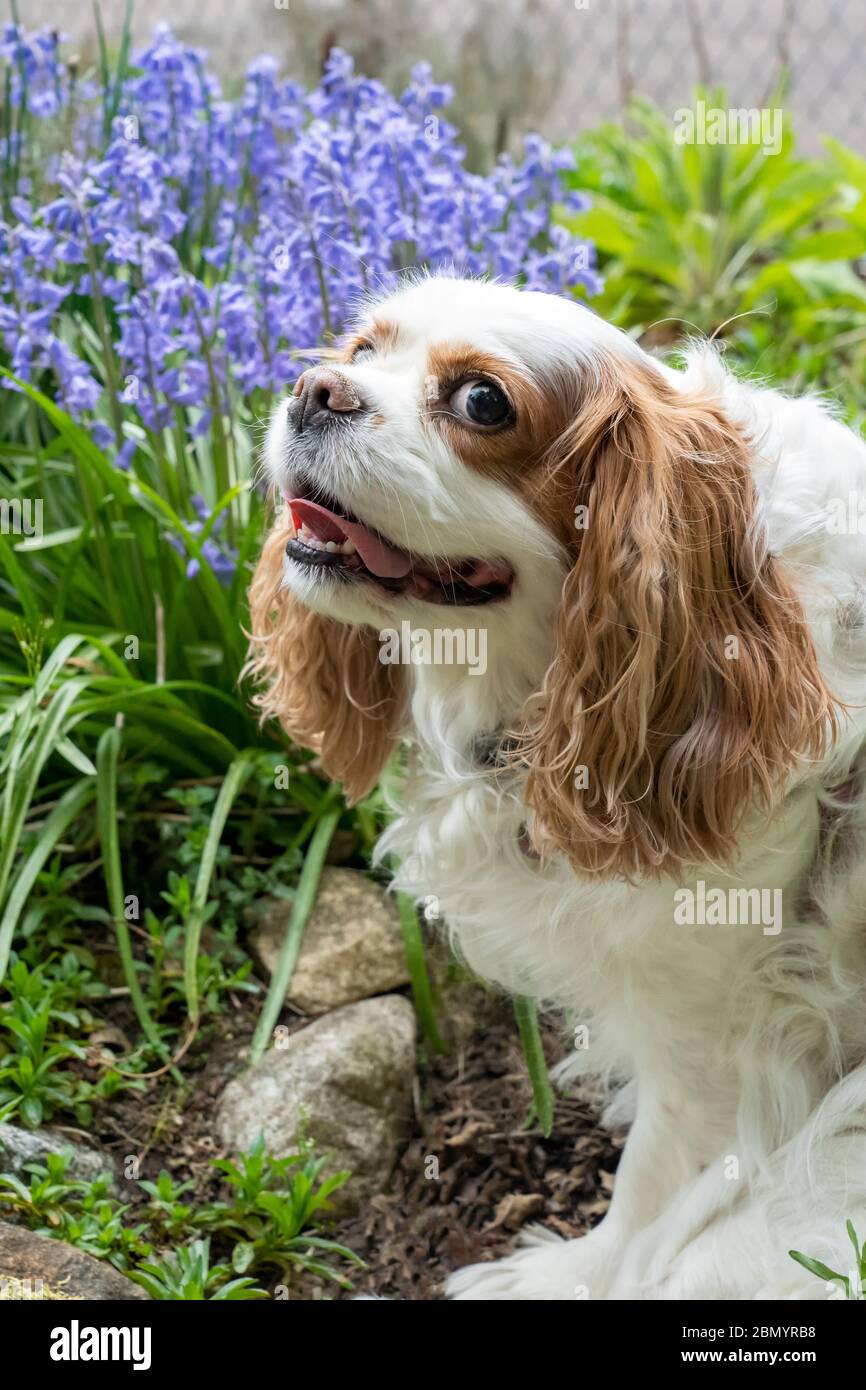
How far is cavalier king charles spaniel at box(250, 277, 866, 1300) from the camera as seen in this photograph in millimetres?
2107

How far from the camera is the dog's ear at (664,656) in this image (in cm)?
211

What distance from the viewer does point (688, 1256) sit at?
254 centimetres

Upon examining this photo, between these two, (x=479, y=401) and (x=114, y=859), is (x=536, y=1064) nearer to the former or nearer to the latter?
(x=114, y=859)

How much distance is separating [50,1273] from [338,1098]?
0.85 metres

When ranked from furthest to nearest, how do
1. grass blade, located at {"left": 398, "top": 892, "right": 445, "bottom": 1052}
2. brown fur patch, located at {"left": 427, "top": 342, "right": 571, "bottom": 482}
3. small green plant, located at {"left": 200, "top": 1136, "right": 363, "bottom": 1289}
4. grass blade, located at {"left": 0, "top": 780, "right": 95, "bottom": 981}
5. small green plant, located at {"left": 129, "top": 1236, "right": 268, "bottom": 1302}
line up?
grass blade, located at {"left": 398, "top": 892, "right": 445, "bottom": 1052}
grass blade, located at {"left": 0, "top": 780, "right": 95, "bottom": 981}
small green plant, located at {"left": 200, "top": 1136, "right": 363, "bottom": 1289}
small green plant, located at {"left": 129, "top": 1236, "right": 268, "bottom": 1302}
brown fur patch, located at {"left": 427, "top": 342, "right": 571, "bottom": 482}

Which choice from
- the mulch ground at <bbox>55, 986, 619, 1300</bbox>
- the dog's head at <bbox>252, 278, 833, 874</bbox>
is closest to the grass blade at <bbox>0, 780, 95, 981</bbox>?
the mulch ground at <bbox>55, 986, 619, 1300</bbox>

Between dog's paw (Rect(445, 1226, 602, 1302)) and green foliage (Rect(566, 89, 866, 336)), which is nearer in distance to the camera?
dog's paw (Rect(445, 1226, 602, 1302))

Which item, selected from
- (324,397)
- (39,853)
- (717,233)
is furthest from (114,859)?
(717,233)

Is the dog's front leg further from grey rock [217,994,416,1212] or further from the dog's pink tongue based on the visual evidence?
the dog's pink tongue

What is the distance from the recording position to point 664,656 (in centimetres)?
215

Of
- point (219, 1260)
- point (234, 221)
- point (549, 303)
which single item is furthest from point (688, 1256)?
point (234, 221)

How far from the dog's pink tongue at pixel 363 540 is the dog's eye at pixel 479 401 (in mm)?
234

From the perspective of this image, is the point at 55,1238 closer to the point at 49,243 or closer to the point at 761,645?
the point at 761,645

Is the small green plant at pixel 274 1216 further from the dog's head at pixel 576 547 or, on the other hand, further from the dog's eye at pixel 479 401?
the dog's eye at pixel 479 401
